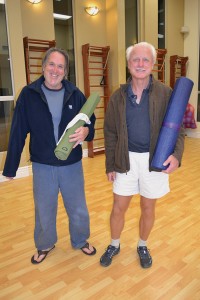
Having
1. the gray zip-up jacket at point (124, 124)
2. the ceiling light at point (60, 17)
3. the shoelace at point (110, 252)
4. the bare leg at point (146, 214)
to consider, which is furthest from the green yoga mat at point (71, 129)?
the ceiling light at point (60, 17)

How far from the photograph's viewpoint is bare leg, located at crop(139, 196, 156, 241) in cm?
166

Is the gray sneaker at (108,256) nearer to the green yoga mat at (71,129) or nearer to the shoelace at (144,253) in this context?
the shoelace at (144,253)

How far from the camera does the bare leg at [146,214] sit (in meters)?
1.66

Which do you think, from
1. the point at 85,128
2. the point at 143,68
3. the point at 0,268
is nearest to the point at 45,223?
the point at 0,268

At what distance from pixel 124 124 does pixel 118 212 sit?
0.59 meters

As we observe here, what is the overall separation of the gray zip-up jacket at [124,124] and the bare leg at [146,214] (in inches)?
9.7

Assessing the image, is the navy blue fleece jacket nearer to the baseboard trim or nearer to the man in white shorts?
the man in white shorts

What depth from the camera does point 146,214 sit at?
171 cm

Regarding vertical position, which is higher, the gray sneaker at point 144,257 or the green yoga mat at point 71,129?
the green yoga mat at point 71,129

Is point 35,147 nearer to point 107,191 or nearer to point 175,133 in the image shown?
point 175,133

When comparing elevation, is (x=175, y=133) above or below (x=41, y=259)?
above

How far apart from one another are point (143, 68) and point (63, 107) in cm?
54

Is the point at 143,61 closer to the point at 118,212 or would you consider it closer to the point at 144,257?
the point at 118,212

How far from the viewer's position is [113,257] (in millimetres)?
1919
